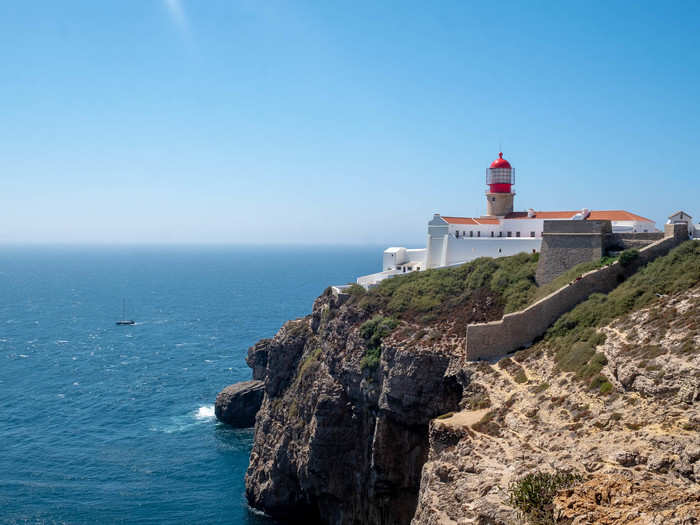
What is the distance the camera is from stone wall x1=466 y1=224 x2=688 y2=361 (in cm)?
3164

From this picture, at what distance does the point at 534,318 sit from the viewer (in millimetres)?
31938

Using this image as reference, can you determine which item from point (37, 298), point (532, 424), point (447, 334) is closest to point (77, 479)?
point (447, 334)

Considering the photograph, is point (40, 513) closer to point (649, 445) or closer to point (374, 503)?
point (374, 503)

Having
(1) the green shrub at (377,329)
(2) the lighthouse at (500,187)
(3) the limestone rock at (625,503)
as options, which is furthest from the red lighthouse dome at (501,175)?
(3) the limestone rock at (625,503)

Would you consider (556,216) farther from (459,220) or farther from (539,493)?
(539,493)

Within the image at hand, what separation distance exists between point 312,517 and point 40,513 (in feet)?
62.6

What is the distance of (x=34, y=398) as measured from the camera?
2386 inches

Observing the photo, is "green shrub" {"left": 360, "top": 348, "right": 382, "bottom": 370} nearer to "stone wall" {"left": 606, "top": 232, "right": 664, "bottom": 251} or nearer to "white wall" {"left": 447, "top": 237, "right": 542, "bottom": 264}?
"white wall" {"left": 447, "top": 237, "right": 542, "bottom": 264}

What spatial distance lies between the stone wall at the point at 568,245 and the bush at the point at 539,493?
22.2 meters

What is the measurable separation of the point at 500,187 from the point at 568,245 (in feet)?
51.9

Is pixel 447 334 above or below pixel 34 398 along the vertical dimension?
above

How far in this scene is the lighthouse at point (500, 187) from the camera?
5275 centimetres

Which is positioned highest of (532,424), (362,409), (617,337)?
(617,337)

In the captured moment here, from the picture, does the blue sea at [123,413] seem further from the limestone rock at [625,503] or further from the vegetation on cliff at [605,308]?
the limestone rock at [625,503]
